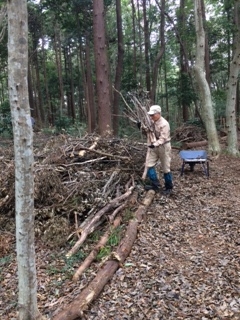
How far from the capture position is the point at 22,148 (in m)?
2.48

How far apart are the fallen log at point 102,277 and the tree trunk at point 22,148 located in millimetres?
301

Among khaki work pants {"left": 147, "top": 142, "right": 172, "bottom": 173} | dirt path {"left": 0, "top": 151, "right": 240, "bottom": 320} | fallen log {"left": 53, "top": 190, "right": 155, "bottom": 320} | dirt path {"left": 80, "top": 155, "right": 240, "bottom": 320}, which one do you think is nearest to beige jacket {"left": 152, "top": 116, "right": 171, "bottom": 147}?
khaki work pants {"left": 147, "top": 142, "right": 172, "bottom": 173}

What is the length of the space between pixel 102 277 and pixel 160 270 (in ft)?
2.29

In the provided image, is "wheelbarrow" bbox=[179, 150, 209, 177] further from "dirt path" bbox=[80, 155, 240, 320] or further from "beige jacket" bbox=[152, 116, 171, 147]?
"beige jacket" bbox=[152, 116, 171, 147]

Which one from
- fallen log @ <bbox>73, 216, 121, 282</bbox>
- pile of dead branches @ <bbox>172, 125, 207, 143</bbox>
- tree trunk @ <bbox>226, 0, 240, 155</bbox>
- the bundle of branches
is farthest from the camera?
pile of dead branches @ <bbox>172, 125, 207, 143</bbox>

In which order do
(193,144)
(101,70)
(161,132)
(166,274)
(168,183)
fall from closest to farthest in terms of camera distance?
(166,274) < (161,132) < (168,183) < (101,70) < (193,144)

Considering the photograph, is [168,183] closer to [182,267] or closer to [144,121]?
[144,121]

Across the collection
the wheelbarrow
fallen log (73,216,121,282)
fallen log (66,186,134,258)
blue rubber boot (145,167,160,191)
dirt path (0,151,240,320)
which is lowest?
dirt path (0,151,240,320)

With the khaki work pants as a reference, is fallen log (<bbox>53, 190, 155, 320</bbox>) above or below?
below

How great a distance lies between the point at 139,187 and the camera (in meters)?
5.97

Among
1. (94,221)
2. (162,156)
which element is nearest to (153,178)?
(162,156)

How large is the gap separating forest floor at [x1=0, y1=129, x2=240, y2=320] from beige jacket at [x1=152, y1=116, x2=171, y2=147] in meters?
1.03

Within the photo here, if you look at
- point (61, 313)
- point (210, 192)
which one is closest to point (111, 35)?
point (210, 192)

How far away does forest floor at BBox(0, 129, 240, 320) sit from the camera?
124 inches
